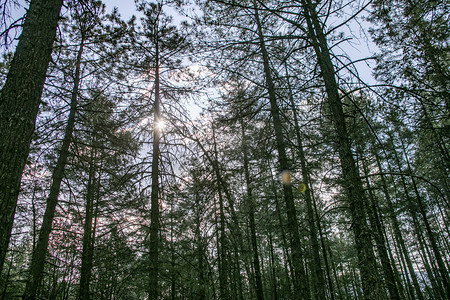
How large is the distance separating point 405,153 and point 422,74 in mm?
9733

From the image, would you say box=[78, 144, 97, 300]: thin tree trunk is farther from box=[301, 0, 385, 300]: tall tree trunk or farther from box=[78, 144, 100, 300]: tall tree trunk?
box=[301, 0, 385, 300]: tall tree trunk

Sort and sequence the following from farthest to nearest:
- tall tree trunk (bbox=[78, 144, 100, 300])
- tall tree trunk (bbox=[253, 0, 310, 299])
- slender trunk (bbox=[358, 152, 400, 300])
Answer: tall tree trunk (bbox=[253, 0, 310, 299]), tall tree trunk (bbox=[78, 144, 100, 300]), slender trunk (bbox=[358, 152, 400, 300])

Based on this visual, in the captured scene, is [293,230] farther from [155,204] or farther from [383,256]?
[155,204]

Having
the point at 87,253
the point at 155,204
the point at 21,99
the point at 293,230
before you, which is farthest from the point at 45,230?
the point at 293,230

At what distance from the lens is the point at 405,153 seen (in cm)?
1468

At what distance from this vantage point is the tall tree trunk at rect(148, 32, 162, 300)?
510 cm

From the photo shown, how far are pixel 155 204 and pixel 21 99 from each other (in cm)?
375

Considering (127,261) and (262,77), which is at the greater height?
(262,77)

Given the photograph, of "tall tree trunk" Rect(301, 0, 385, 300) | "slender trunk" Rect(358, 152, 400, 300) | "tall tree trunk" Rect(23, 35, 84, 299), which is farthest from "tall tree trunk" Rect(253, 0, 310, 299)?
"tall tree trunk" Rect(23, 35, 84, 299)

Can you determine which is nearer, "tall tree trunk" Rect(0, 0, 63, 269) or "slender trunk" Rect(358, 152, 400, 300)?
"tall tree trunk" Rect(0, 0, 63, 269)

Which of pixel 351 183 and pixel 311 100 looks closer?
pixel 351 183

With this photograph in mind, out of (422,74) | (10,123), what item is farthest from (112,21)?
(422,74)

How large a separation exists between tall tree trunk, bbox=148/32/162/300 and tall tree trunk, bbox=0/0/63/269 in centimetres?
290

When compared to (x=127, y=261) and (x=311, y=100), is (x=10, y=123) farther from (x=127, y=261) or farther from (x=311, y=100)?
(x=311, y=100)
